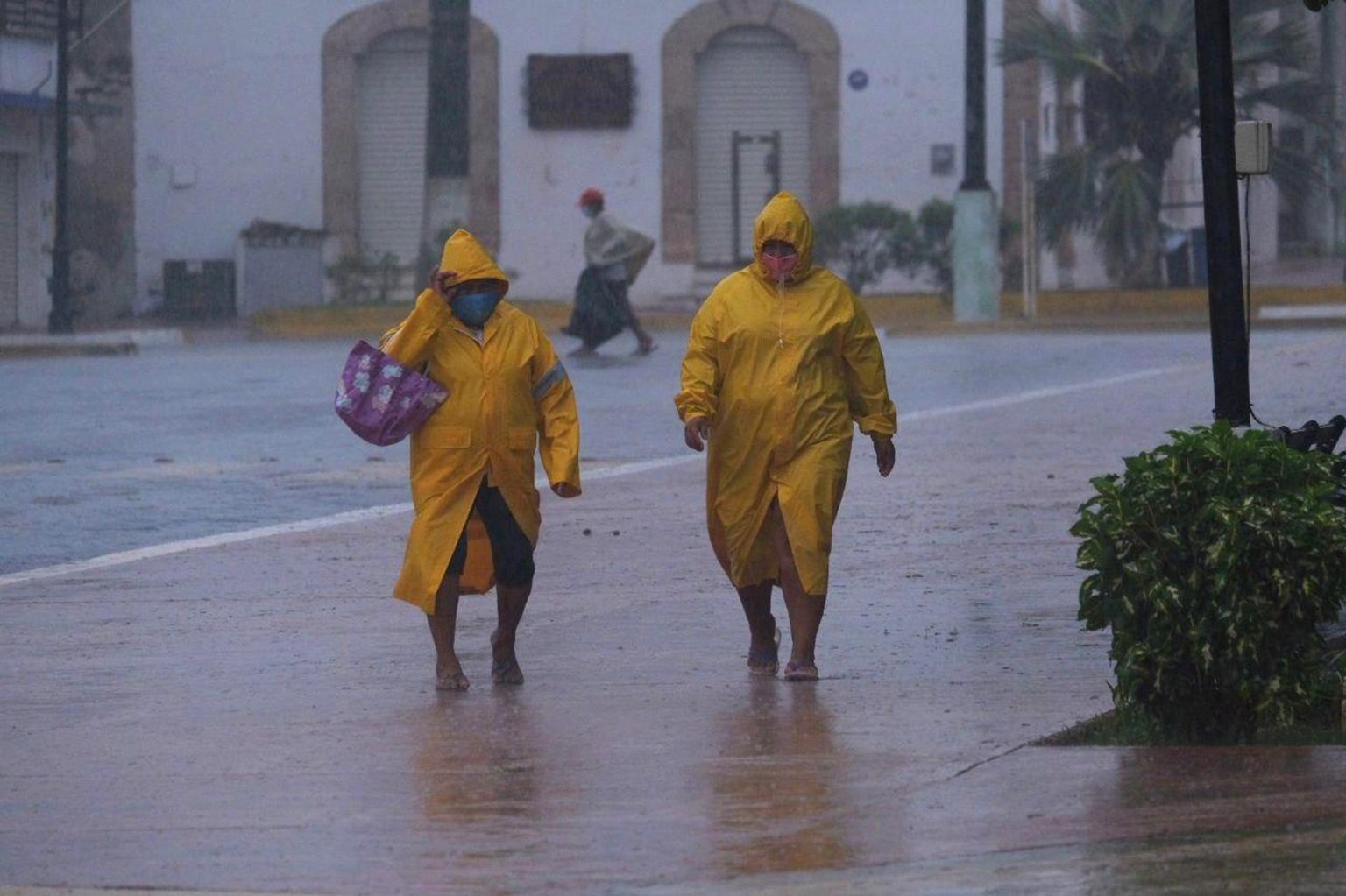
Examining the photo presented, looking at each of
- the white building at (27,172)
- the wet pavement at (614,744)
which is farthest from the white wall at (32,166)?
the wet pavement at (614,744)

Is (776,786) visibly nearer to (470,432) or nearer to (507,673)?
(507,673)

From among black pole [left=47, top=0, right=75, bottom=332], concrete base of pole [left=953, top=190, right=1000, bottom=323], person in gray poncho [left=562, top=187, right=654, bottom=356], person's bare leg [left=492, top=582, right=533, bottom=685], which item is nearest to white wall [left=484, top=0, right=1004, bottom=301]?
concrete base of pole [left=953, top=190, right=1000, bottom=323]

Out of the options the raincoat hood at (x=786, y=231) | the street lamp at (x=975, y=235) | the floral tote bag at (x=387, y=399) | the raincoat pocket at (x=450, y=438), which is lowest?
the raincoat pocket at (x=450, y=438)

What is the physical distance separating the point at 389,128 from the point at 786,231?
110ft

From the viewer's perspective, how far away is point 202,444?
59.2ft

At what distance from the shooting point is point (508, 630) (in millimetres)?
8312

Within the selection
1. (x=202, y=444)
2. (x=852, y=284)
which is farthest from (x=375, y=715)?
(x=852, y=284)

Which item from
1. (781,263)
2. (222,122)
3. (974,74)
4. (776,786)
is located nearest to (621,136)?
(222,122)

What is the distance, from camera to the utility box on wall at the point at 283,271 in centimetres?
4009

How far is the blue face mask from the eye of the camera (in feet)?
27.3

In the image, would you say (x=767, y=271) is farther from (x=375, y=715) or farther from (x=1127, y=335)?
(x=1127, y=335)

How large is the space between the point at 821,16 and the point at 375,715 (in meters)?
32.6

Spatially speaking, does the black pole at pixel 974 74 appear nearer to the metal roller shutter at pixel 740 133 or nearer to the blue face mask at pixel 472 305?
the metal roller shutter at pixel 740 133

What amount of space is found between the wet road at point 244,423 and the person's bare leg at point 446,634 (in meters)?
4.17
